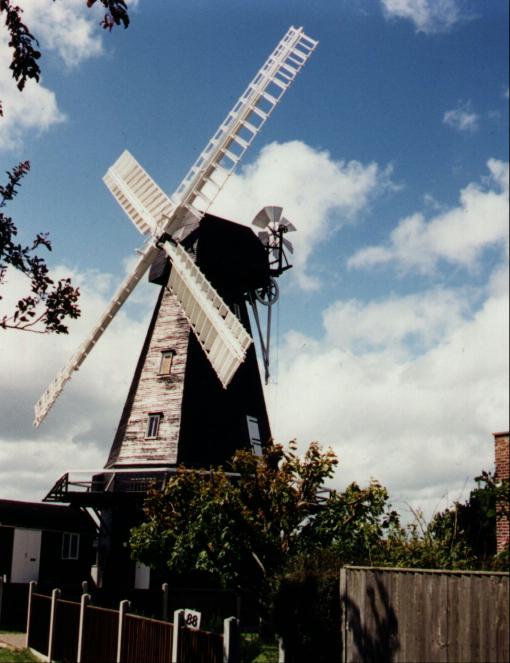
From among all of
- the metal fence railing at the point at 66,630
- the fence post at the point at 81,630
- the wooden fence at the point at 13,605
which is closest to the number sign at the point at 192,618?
the fence post at the point at 81,630

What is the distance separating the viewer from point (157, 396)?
2714cm

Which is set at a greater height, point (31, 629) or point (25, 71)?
point (25, 71)

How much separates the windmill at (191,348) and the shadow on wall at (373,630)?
47.3ft

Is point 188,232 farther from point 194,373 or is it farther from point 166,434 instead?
point 166,434

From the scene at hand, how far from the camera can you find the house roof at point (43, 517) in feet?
97.2

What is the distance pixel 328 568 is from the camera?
13.5m

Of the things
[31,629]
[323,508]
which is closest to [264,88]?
[323,508]

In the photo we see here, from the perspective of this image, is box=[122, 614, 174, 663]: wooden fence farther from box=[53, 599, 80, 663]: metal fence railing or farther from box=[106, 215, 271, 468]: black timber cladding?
box=[106, 215, 271, 468]: black timber cladding

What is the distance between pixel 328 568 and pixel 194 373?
46.5 feet

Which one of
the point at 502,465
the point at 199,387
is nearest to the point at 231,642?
the point at 502,465

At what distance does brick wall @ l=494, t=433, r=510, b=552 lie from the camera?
617 inches

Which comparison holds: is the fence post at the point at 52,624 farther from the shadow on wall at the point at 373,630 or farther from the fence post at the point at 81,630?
the shadow on wall at the point at 373,630

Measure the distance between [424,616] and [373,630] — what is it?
909mm

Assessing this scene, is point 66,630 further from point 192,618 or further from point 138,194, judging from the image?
point 138,194
